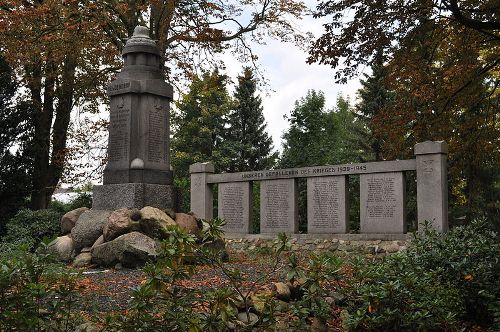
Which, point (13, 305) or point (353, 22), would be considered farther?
point (353, 22)

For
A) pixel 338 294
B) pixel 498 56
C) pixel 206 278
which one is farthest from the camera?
pixel 498 56

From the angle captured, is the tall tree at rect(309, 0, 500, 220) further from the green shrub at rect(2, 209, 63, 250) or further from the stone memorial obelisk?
the green shrub at rect(2, 209, 63, 250)

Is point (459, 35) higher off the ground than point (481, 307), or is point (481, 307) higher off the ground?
point (459, 35)

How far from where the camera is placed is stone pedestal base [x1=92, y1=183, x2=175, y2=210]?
1097cm

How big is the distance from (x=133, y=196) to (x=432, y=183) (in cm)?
701

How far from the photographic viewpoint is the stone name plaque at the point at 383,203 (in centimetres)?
1323

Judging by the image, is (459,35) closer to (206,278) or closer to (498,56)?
(498,56)

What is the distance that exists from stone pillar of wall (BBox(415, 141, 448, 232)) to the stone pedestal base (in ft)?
19.6

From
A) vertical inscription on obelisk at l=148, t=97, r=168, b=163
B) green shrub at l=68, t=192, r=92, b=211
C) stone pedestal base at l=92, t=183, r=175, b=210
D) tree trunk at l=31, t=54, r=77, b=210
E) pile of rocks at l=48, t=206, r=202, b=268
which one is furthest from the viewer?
green shrub at l=68, t=192, r=92, b=211

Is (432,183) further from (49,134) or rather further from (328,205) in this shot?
(49,134)

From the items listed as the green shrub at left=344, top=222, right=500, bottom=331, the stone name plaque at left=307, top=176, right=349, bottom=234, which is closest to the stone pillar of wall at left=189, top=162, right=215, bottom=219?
the stone name plaque at left=307, top=176, right=349, bottom=234

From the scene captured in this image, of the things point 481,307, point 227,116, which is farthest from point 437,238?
point 227,116

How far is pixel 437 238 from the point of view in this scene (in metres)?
7.90

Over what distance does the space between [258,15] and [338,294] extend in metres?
15.6
